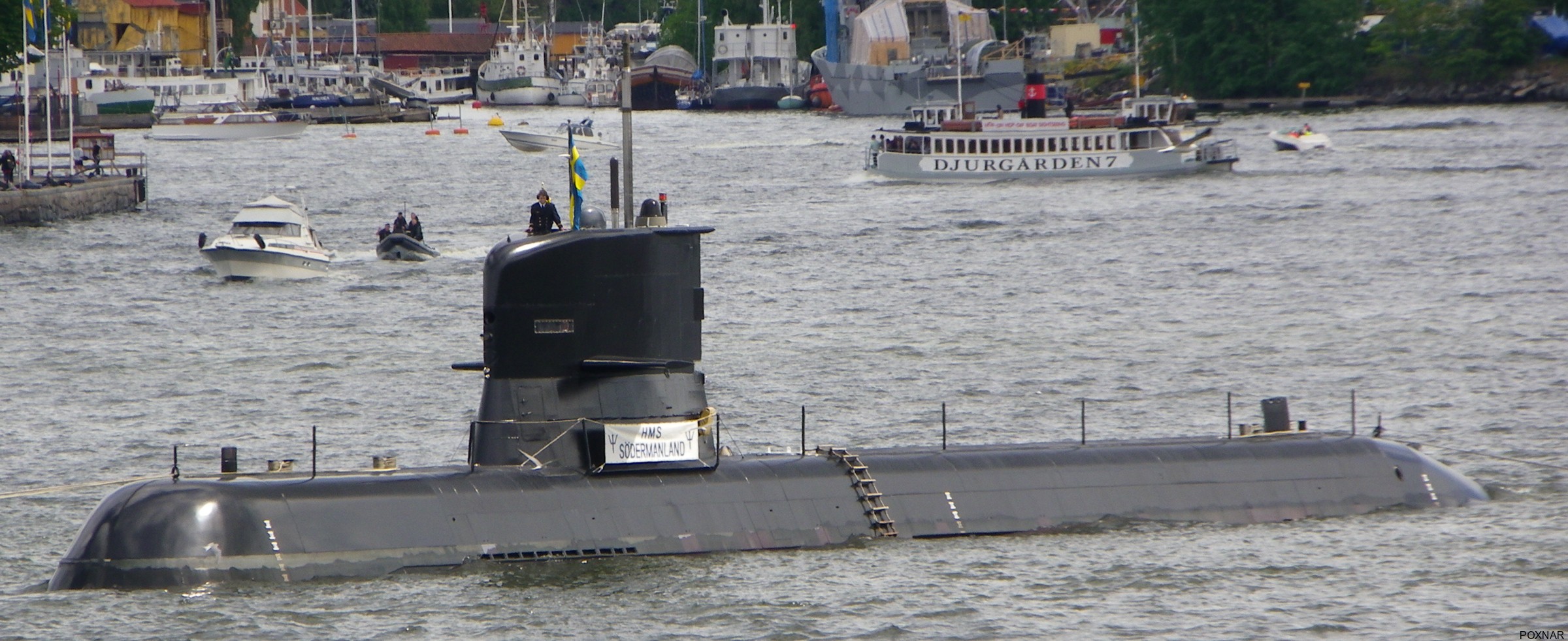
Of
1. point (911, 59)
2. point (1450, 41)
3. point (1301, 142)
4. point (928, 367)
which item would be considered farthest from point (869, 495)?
point (911, 59)

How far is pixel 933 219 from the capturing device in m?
67.4

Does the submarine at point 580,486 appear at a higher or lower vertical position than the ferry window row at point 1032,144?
lower

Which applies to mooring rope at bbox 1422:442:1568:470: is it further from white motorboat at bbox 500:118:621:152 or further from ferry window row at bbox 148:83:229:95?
ferry window row at bbox 148:83:229:95

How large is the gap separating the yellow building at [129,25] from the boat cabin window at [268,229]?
10126cm

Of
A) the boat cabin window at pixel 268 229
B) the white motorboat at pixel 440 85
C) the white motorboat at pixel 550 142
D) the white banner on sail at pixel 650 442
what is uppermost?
the white motorboat at pixel 440 85

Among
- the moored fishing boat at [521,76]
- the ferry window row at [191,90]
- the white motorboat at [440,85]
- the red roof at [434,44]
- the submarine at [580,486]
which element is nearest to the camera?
the submarine at [580,486]

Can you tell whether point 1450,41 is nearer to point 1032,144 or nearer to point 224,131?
point 1032,144

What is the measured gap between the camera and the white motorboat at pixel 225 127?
123 m

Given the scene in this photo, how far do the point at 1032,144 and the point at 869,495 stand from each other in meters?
62.2

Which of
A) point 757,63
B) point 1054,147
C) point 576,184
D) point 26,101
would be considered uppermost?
point 757,63

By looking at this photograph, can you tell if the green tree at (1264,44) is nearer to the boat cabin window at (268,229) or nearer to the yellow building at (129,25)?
the yellow building at (129,25)

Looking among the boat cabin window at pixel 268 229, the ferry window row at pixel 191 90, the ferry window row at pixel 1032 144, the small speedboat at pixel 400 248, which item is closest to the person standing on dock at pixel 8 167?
the boat cabin window at pixel 268 229

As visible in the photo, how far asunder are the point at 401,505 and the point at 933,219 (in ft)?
165

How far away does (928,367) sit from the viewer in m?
37.5
